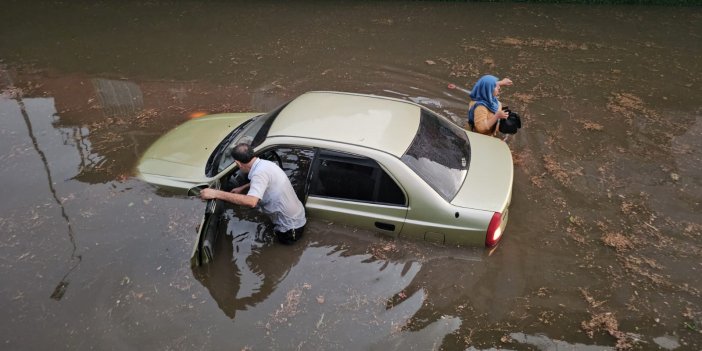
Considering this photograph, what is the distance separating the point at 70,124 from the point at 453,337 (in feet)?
22.8

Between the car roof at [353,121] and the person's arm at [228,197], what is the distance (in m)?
0.82

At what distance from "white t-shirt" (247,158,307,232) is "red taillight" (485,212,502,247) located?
6.18 feet

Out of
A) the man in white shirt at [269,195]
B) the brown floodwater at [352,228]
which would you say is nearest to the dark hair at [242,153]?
the man in white shirt at [269,195]

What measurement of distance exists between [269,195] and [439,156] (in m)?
1.79

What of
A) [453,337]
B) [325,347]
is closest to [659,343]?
[453,337]

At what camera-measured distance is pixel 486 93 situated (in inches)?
228

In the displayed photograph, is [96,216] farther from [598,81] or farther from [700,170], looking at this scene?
[598,81]

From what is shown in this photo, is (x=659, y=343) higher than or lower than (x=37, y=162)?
lower

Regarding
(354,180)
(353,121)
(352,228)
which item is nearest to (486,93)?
(353,121)

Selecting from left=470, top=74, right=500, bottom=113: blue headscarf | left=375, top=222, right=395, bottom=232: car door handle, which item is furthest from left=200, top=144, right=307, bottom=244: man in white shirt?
left=470, top=74, right=500, bottom=113: blue headscarf

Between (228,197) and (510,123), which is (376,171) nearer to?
(228,197)

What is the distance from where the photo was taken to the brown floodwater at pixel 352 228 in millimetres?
4348

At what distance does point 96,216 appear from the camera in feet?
18.2

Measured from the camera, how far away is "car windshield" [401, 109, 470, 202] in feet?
15.3
